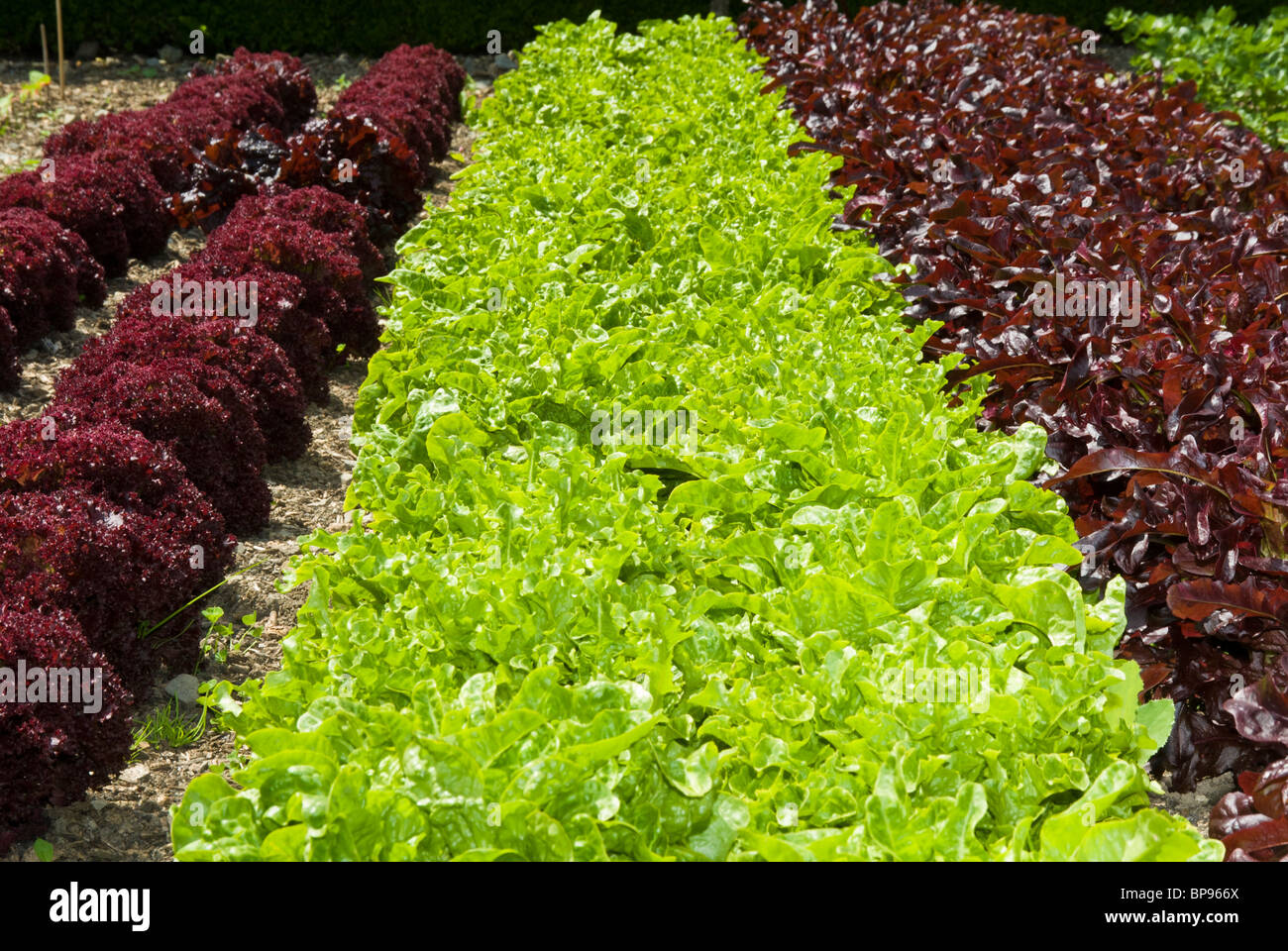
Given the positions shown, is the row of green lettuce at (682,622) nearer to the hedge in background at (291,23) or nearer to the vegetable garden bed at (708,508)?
the vegetable garden bed at (708,508)

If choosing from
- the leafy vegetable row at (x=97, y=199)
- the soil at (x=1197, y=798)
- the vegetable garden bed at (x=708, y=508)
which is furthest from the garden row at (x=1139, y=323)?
the leafy vegetable row at (x=97, y=199)

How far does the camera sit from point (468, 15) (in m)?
16.2

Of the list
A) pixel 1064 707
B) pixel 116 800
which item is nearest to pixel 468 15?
pixel 116 800

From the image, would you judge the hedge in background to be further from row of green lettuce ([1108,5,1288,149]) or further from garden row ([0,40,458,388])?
row of green lettuce ([1108,5,1288,149])

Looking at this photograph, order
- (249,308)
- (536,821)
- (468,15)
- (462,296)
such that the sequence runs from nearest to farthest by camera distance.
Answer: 1. (536,821)
2. (462,296)
3. (249,308)
4. (468,15)

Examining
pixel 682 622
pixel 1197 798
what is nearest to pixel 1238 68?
pixel 1197 798

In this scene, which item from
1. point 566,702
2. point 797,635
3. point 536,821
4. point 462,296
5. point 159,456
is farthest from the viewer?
point 462,296

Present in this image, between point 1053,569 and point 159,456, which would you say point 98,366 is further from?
point 1053,569

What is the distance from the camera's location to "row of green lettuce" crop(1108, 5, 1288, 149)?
36.0 ft

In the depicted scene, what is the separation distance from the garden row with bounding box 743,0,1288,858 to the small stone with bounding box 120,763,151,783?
2973 millimetres

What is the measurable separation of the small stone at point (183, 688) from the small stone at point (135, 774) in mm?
338
